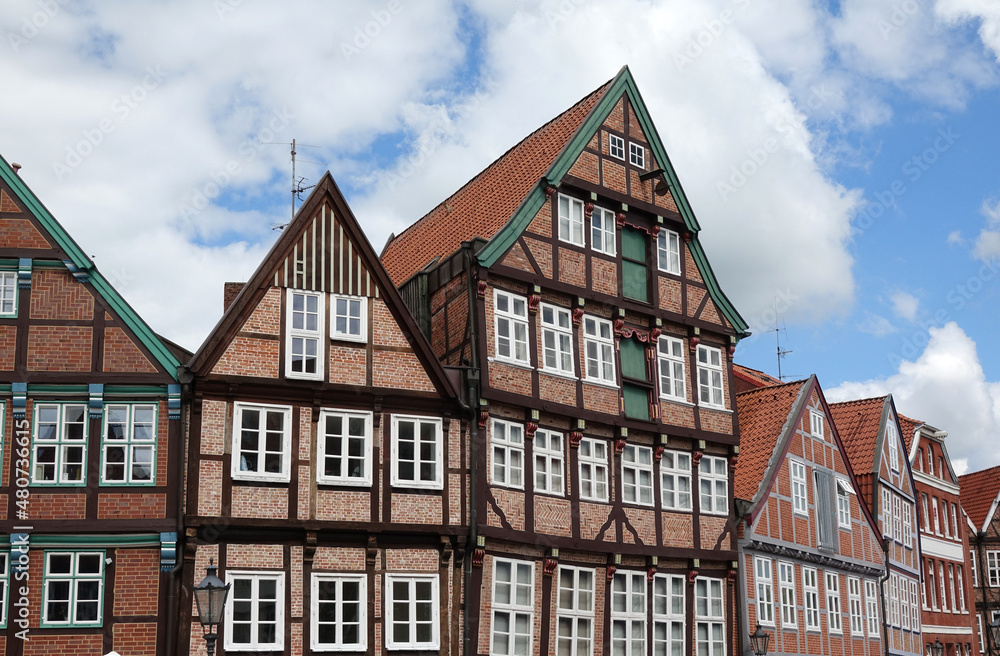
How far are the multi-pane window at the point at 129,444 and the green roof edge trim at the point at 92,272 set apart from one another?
0.92m

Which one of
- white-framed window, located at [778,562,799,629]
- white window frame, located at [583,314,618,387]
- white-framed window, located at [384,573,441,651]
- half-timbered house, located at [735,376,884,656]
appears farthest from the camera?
white-framed window, located at [778,562,799,629]

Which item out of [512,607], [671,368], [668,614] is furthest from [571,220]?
[668,614]

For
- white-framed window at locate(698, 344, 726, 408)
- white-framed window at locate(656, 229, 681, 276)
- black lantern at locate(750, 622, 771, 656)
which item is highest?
white-framed window at locate(656, 229, 681, 276)

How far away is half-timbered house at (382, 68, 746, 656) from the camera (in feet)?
84.4

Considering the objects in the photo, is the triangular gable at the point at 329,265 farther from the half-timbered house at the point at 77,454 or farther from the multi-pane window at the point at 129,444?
the multi-pane window at the point at 129,444

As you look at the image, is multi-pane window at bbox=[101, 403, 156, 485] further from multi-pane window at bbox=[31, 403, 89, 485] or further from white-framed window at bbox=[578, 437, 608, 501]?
white-framed window at bbox=[578, 437, 608, 501]

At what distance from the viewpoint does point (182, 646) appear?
22.0 meters

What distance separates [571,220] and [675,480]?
622cm

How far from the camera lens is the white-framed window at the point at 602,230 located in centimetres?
2877

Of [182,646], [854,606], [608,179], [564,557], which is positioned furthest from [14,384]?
[854,606]

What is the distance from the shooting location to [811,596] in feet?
108

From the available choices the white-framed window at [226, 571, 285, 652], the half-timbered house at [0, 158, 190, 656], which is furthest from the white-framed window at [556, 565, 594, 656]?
the half-timbered house at [0, 158, 190, 656]

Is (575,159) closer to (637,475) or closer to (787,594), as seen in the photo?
(637,475)

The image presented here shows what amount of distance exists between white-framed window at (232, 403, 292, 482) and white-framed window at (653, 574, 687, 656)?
907 cm
